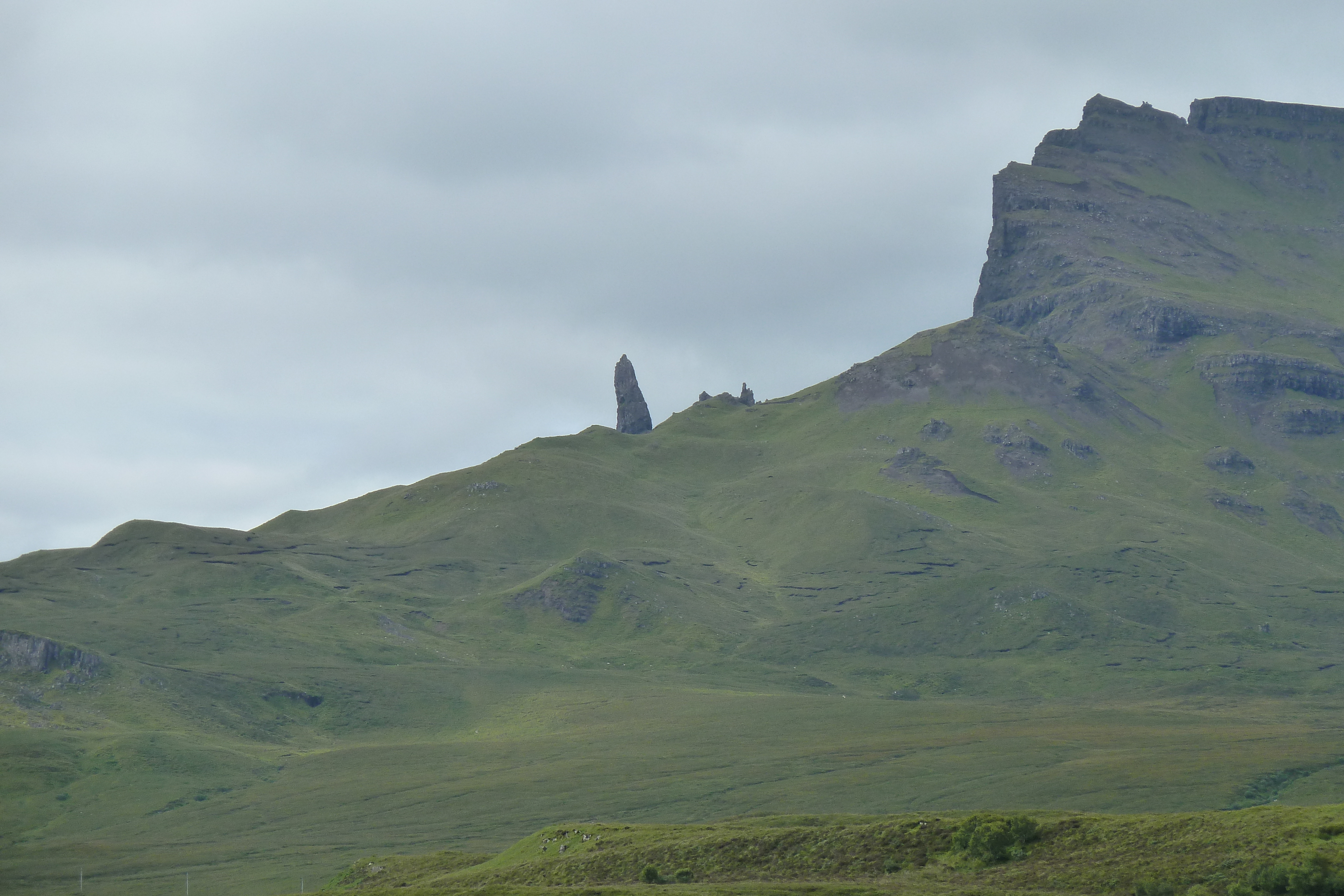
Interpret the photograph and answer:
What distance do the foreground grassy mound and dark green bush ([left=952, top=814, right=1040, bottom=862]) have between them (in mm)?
90

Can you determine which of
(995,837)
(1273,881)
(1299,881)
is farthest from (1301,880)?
(995,837)

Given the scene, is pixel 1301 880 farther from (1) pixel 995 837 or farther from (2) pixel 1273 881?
(1) pixel 995 837

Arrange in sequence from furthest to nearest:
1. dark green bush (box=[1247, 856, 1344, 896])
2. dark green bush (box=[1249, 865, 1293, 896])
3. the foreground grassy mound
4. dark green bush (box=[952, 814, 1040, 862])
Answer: dark green bush (box=[952, 814, 1040, 862]), the foreground grassy mound, dark green bush (box=[1249, 865, 1293, 896]), dark green bush (box=[1247, 856, 1344, 896])

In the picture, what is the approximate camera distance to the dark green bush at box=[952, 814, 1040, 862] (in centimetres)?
10919

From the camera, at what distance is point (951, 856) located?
111438 mm

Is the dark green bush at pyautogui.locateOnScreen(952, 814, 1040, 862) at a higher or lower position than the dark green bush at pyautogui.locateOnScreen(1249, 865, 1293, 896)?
higher

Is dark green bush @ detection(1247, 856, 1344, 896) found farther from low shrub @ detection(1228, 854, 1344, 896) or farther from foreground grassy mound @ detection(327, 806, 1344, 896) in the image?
foreground grassy mound @ detection(327, 806, 1344, 896)

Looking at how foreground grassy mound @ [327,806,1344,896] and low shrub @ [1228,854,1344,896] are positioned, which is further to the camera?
foreground grassy mound @ [327,806,1344,896]

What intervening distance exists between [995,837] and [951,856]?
367cm

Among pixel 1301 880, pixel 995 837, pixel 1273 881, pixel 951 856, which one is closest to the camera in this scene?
pixel 1301 880

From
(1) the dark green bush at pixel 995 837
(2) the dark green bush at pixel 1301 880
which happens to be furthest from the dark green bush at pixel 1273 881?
(1) the dark green bush at pixel 995 837

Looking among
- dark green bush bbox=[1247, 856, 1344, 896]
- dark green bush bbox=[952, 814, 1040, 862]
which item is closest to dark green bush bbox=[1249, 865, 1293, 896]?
dark green bush bbox=[1247, 856, 1344, 896]

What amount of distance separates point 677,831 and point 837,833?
18.4 meters

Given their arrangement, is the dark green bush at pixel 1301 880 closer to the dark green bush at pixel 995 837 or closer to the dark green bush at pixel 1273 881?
the dark green bush at pixel 1273 881
